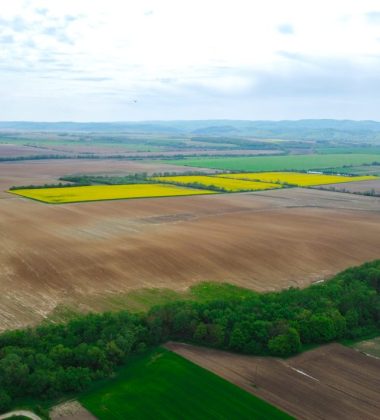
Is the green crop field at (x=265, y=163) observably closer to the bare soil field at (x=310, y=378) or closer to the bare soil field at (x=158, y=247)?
the bare soil field at (x=158, y=247)

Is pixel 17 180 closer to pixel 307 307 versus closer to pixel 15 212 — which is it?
pixel 15 212

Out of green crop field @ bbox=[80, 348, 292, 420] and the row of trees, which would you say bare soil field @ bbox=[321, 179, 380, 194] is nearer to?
the row of trees

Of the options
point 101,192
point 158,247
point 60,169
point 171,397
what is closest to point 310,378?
point 171,397

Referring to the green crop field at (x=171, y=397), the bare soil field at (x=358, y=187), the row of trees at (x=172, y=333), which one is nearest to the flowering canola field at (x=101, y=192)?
the bare soil field at (x=358, y=187)

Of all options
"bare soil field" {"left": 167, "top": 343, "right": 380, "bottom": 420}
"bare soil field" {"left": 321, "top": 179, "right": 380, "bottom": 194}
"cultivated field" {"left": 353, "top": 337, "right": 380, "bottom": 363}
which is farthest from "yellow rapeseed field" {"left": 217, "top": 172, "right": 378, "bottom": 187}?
"bare soil field" {"left": 167, "top": 343, "right": 380, "bottom": 420}

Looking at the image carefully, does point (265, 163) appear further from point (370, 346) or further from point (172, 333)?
point (172, 333)
